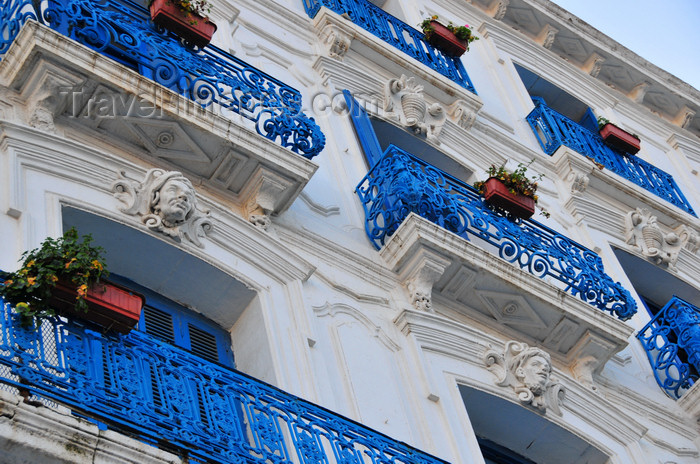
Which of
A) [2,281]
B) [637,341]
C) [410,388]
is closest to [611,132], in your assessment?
[637,341]

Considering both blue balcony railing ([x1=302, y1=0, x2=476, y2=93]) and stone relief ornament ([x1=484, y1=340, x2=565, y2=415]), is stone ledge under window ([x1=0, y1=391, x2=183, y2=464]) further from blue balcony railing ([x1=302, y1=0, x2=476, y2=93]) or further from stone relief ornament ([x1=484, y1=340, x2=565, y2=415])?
blue balcony railing ([x1=302, y1=0, x2=476, y2=93])

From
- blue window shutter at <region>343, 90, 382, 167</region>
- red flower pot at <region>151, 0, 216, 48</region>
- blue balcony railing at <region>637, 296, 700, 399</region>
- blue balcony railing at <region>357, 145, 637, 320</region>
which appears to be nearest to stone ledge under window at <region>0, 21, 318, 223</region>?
red flower pot at <region>151, 0, 216, 48</region>

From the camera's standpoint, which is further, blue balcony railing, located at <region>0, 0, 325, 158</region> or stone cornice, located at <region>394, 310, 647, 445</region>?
stone cornice, located at <region>394, 310, 647, 445</region>

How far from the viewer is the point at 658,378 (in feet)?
38.5

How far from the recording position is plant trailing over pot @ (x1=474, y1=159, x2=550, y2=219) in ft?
37.6

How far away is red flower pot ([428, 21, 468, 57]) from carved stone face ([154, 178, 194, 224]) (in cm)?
670

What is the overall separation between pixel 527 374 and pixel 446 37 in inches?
237

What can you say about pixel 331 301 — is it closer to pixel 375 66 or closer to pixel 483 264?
pixel 483 264

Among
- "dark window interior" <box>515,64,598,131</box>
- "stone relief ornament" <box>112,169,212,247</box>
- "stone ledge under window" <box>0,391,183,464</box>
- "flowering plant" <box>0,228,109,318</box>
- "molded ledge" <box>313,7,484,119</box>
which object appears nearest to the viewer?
"stone ledge under window" <box>0,391,183,464</box>

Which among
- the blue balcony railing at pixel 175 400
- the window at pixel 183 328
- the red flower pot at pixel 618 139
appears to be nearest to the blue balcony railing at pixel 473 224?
the window at pixel 183 328

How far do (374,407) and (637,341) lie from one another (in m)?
4.59

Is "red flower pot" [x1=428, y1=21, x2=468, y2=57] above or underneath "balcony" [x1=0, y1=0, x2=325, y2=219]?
above

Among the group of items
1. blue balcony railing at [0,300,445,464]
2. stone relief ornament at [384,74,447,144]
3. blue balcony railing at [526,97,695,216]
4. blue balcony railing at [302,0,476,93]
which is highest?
blue balcony railing at [302,0,476,93]

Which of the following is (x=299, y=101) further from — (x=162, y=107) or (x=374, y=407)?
(x=374, y=407)
